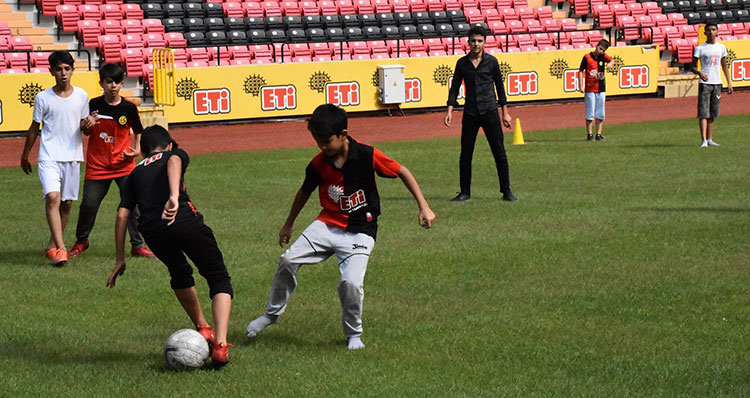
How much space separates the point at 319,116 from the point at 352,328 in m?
1.46

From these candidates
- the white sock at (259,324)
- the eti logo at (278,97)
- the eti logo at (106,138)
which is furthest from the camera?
the eti logo at (278,97)

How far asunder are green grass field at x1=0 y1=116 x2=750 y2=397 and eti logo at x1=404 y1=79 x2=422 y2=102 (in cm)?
1291

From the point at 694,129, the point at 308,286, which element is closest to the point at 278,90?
the point at 694,129

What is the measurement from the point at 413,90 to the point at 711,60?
10.7 m

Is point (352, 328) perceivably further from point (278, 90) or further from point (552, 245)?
point (278, 90)

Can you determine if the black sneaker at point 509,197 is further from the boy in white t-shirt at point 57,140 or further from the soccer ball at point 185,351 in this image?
the soccer ball at point 185,351

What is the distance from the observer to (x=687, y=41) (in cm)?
3569

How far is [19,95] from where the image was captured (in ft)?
77.7

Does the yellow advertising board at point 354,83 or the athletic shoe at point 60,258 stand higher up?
the yellow advertising board at point 354,83

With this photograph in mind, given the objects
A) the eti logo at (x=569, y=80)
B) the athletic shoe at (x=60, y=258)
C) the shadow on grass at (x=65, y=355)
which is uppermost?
the eti logo at (x=569, y=80)

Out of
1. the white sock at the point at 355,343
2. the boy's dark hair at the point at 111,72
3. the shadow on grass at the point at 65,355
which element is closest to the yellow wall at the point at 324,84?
the boy's dark hair at the point at 111,72

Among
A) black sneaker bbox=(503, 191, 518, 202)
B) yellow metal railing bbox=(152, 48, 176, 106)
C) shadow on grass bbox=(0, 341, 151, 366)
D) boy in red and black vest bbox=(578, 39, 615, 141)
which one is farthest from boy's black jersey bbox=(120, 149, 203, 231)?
yellow metal railing bbox=(152, 48, 176, 106)

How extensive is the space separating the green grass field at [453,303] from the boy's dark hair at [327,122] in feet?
4.86

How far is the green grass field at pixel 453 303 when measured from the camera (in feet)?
22.1
